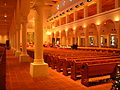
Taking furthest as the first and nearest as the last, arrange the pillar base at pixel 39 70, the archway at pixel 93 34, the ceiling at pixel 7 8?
the archway at pixel 93 34 < the ceiling at pixel 7 8 < the pillar base at pixel 39 70

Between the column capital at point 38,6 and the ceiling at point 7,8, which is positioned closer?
the column capital at point 38,6

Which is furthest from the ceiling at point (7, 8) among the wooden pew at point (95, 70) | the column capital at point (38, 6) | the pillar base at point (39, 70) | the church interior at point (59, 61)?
the wooden pew at point (95, 70)

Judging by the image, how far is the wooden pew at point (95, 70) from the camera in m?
5.30

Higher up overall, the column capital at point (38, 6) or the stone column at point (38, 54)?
the column capital at point (38, 6)

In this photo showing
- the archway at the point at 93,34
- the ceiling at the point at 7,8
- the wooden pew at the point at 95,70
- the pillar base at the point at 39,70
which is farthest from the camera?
the archway at the point at 93,34

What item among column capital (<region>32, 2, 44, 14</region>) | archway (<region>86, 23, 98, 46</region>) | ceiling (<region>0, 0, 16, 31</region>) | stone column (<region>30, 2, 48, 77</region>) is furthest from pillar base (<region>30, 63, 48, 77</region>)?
archway (<region>86, 23, 98, 46</region>)

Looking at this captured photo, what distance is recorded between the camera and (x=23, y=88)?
→ 4945 mm

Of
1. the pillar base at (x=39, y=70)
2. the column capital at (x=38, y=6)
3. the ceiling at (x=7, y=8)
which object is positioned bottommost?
the pillar base at (x=39, y=70)

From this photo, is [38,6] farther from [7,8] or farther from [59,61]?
[7,8]

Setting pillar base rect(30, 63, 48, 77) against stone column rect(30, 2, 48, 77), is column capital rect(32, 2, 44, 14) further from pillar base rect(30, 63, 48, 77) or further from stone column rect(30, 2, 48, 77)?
pillar base rect(30, 63, 48, 77)

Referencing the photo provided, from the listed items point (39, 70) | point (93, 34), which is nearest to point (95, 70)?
point (39, 70)

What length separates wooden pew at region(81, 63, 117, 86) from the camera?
17.4 feet

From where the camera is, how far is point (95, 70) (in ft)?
18.0

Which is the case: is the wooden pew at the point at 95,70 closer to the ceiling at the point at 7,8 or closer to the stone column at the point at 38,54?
the stone column at the point at 38,54
